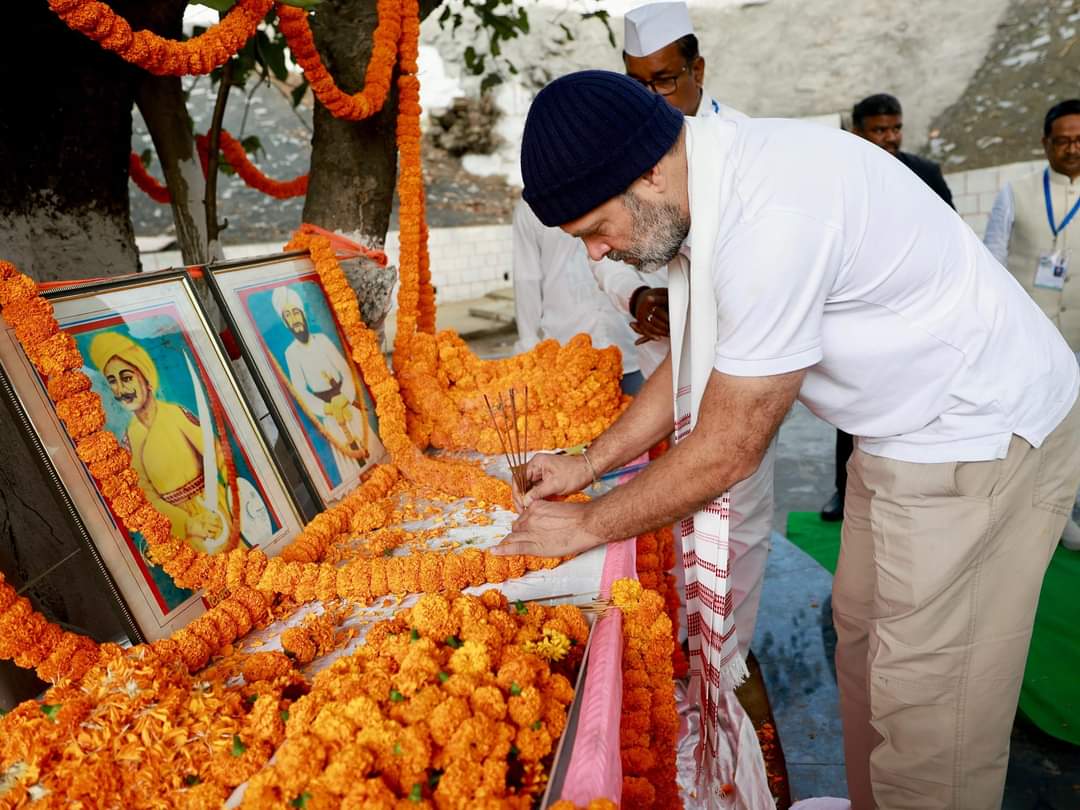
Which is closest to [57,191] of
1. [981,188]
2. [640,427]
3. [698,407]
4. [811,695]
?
[640,427]

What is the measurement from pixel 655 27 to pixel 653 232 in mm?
1542

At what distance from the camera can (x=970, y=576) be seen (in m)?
1.49

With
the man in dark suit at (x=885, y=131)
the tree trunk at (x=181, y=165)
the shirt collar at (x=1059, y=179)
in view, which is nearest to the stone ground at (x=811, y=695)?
the man in dark suit at (x=885, y=131)

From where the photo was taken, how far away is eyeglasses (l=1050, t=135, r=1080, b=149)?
11.6 ft

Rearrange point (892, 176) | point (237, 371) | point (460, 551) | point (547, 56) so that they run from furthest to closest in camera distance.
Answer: point (547, 56), point (237, 371), point (460, 551), point (892, 176)

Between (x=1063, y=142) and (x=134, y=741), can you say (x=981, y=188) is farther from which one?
(x=134, y=741)

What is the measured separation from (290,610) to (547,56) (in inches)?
612

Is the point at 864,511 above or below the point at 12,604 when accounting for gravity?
below

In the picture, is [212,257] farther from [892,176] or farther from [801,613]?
[801,613]

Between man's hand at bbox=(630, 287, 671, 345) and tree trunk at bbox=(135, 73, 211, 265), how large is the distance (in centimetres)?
174

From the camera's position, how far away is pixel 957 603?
1495mm

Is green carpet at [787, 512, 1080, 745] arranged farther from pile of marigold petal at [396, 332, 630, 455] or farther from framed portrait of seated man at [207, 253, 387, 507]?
framed portrait of seated man at [207, 253, 387, 507]

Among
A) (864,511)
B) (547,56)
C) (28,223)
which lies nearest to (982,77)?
(547,56)

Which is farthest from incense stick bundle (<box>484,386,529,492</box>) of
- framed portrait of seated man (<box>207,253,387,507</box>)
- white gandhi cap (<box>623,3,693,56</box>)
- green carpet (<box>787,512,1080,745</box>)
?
green carpet (<box>787,512,1080,745</box>)
